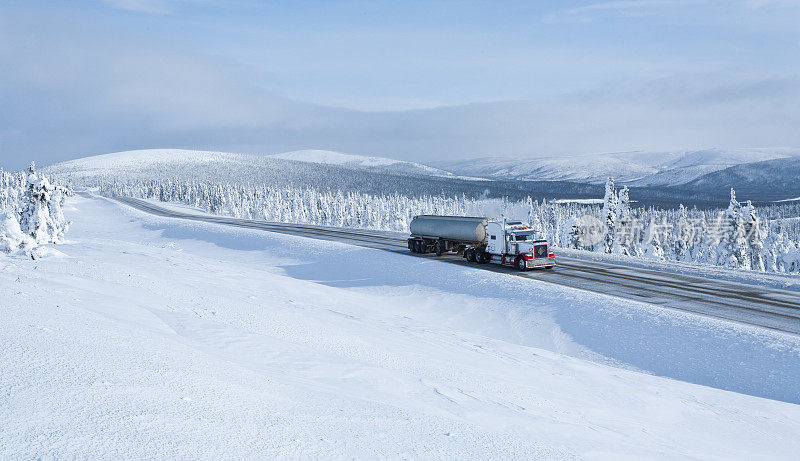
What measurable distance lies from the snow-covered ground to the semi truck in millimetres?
7735

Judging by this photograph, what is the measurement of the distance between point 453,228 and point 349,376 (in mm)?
26812

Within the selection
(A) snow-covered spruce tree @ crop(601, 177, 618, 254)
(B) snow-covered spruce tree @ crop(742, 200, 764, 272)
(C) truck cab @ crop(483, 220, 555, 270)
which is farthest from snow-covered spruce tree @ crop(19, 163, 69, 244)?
(B) snow-covered spruce tree @ crop(742, 200, 764, 272)

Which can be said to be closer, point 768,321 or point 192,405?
point 192,405

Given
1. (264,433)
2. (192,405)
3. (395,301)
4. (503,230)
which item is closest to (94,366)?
(192,405)

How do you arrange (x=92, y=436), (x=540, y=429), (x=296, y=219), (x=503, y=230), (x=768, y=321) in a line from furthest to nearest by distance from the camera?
1. (x=296, y=219)
2. (x=503, y=230)
3. (x=768, y=321)
4. (x=540, y=429)
5. (x=92, y=436)

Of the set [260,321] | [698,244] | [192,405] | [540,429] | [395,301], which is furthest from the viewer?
[698,244]

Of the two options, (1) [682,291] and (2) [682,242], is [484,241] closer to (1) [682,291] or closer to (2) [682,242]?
(1) [682,291]

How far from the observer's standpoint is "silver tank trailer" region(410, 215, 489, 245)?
1308 inches

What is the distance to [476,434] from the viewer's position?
646 cm

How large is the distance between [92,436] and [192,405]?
1.21 metres

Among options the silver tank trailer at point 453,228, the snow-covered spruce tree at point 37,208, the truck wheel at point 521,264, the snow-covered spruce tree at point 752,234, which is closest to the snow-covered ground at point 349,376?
the truck wheel at point 521,264

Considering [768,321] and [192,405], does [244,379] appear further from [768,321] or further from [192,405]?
[768,321]

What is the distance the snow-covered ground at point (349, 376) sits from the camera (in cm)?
558

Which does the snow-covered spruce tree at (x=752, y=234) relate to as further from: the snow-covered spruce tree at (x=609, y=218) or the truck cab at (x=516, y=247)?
the truck cab at (x=516, y=247)
